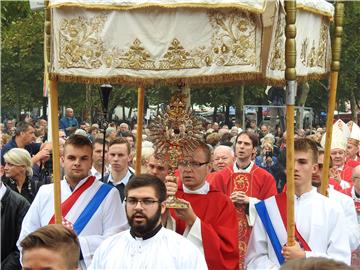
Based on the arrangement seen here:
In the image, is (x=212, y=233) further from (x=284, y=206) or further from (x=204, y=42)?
(x=204, y=42)

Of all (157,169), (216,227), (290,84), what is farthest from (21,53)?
(290,84)

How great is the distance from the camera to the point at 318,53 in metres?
6.16

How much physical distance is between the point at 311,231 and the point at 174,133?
1.16 m

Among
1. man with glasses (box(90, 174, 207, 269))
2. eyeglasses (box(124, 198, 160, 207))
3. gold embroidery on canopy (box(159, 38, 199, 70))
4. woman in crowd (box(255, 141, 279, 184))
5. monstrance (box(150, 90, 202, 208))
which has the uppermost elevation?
gold embroidery on canopy (box(159, 38, 199, 70))

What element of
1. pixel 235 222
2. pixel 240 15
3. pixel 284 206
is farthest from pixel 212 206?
pixel 240 15

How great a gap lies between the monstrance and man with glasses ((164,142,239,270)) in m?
0.07

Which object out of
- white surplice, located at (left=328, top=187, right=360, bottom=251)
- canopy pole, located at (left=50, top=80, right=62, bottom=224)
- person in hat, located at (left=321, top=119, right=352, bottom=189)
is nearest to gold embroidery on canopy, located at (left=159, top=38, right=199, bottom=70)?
canopy pole, located at (left=50, top=80, right=62, bottom=224)

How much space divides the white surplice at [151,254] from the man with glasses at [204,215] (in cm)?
61

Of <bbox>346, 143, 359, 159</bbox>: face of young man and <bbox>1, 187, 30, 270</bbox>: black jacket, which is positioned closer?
<bbox>1, 187, 30, 270</bbox>: black jacket

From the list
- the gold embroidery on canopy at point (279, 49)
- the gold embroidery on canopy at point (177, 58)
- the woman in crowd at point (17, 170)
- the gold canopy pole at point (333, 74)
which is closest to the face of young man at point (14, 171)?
the woman in crowd at point (17, 170)

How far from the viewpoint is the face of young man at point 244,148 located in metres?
8.52

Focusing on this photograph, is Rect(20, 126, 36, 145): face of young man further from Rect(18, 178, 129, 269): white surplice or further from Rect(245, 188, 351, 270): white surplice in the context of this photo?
Rect(245, 188, 351, 270): white surplice

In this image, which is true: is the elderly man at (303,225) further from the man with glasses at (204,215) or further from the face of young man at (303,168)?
the man with glasses at (204,215)

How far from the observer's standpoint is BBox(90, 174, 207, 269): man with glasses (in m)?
5.11
